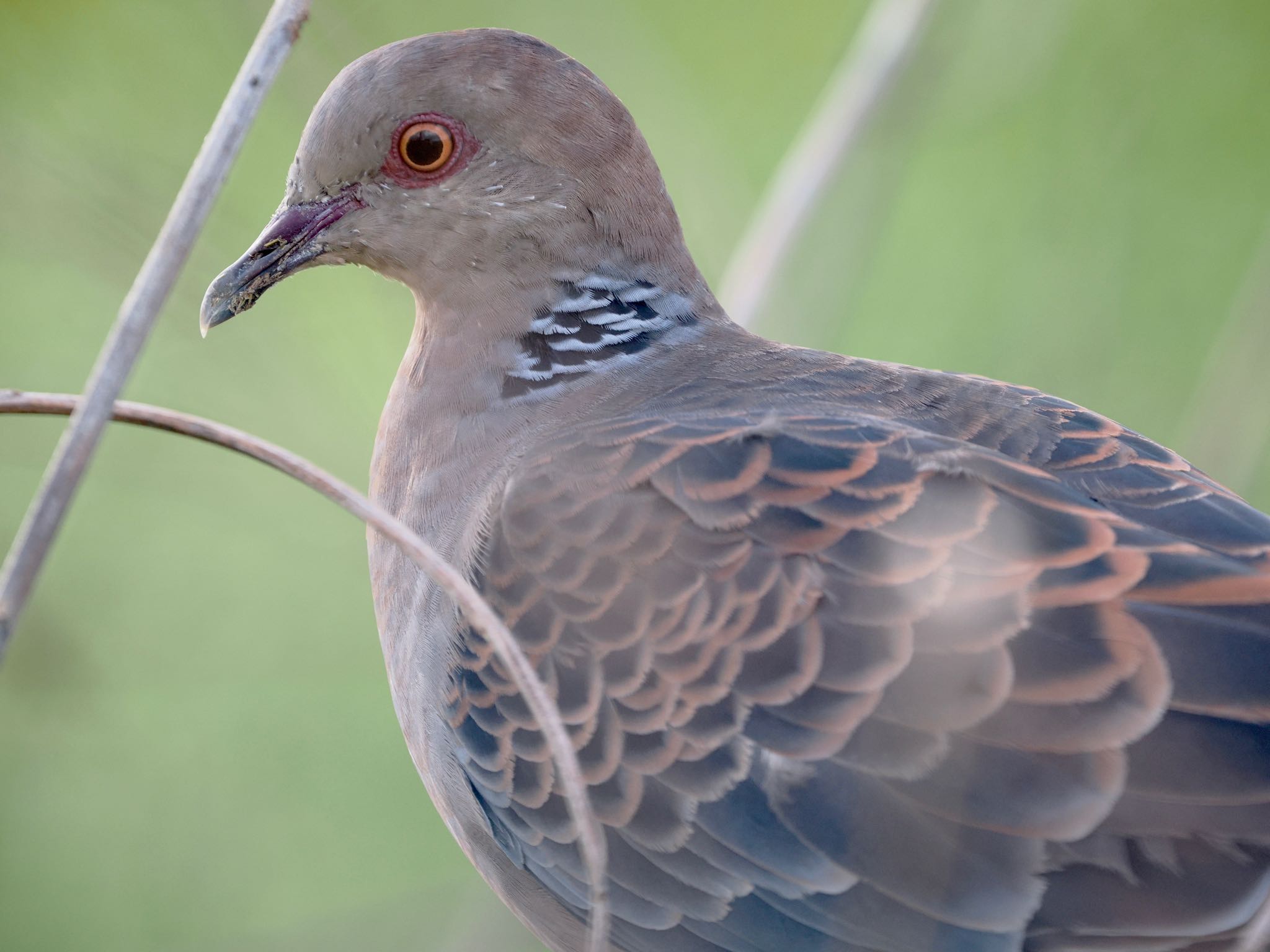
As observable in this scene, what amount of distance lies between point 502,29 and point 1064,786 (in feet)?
4.76

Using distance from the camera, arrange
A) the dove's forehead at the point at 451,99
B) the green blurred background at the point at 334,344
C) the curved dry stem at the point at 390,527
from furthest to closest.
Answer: the green blurred background at the point at 334,344 < the dove's forehead at the point at 451,99 < the curved dry stem at the point at 390,527

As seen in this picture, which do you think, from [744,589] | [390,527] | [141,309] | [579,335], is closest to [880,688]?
[744,589]

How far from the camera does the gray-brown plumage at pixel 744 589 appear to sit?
4.99 ft

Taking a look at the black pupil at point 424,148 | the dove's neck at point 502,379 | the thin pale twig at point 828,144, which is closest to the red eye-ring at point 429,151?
the black pupil at point 424,148

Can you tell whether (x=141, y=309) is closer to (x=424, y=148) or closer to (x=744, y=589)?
(x=744, y=589)

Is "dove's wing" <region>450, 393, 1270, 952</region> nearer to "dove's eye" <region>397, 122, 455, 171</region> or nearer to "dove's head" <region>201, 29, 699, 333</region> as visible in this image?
"dove's head" <region>201, 29, 699, 333</region>

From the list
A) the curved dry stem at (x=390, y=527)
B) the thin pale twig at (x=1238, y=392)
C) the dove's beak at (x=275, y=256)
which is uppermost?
the thin pale twig at (x=1238, y=392)

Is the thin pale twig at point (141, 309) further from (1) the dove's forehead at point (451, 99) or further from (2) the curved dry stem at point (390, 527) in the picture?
(1) the dove's forehead at point (451, 99)

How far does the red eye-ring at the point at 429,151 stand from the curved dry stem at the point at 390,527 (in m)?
1.12

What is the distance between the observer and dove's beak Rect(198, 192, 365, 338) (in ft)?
6.66

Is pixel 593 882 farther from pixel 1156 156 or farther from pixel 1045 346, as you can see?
pixel 1156 156

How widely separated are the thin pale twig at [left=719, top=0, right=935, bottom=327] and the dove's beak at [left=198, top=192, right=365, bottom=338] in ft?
2.20

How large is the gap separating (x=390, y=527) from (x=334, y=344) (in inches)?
104

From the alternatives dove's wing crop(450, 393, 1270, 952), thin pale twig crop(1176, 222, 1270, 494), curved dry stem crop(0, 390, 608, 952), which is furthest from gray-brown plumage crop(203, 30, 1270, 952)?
curved dry stem crop(0, 390, 608, 952)
